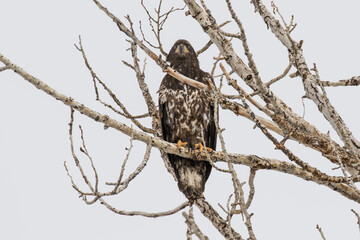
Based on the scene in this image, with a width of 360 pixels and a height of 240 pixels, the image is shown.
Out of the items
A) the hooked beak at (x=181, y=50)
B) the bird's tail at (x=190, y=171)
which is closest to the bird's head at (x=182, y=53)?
the hooked beak at (x=181, y=50)

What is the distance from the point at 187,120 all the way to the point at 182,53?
113 cm

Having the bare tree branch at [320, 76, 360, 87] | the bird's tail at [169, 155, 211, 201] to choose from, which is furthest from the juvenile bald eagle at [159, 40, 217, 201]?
the bare tree branch at [320, 76, 360, 87]

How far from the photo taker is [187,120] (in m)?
6.86

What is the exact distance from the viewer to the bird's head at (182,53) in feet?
23.8

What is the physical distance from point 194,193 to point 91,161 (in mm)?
2742

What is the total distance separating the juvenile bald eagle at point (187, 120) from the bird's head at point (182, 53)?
90 millimetres

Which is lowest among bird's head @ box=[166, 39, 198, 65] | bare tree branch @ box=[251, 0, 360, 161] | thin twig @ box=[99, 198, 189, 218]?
thin twig @ box=[99, 198, 189, 218]

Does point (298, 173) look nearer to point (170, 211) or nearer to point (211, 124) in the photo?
Answer: point (170, 211)

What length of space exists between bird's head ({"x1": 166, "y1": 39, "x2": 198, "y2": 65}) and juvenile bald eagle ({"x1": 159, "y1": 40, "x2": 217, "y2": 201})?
0.09m

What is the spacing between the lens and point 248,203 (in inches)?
185

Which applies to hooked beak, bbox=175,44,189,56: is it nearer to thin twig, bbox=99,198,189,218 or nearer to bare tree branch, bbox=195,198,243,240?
bare tree branch, bbox=195,198,243,240

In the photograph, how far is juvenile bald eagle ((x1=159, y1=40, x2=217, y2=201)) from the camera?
6.81m

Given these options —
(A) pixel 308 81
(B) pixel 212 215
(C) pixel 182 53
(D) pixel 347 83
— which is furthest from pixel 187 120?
(D) pixel 347 83

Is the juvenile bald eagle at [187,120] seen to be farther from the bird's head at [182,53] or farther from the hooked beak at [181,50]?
the hooked beak at [181,50]
